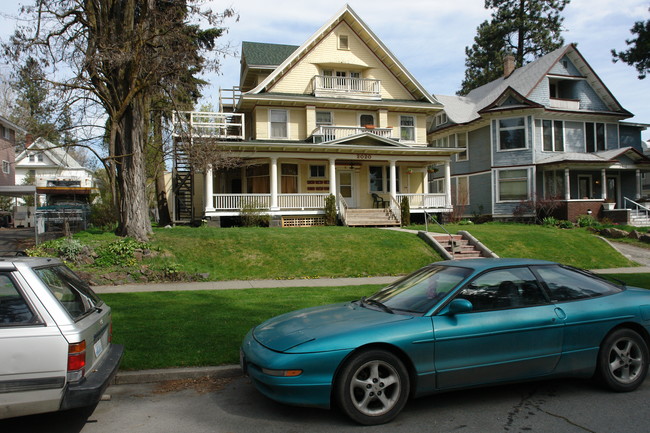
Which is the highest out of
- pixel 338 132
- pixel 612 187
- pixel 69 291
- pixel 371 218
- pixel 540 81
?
pixel 540 81

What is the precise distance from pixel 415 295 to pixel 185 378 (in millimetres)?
2916

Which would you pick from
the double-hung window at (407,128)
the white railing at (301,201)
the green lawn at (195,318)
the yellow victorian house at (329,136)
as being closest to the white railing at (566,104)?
the yellow victorian house at (329,136)

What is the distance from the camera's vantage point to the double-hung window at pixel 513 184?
28.0 meters

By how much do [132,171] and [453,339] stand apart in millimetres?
13718

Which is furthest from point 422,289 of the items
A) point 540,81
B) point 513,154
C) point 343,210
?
point 540,81

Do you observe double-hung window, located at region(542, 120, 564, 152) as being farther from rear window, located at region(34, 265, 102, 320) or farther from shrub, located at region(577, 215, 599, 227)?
rear window, located at region(34, 265, 102, 320)

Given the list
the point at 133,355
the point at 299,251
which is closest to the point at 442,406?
the point at 133,355

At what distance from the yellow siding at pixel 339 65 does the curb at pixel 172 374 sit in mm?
21651

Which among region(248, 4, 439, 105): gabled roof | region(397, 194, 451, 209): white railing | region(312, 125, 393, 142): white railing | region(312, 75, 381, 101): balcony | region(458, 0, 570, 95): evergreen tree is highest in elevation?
region(458, 0, 570, 95): evergreen tree

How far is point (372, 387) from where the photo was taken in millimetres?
4359

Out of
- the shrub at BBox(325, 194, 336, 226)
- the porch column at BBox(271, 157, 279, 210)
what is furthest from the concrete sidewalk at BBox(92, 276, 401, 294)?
the porch column at BBox(271, 157, 279, 210)

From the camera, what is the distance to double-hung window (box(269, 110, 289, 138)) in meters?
25.5

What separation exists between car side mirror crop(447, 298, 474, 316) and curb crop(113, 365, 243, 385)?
274 centimetres

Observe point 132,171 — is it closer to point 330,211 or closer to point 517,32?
point 330,211
